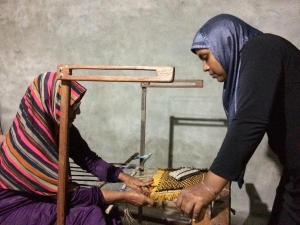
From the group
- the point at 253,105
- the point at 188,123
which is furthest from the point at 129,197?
the point at 188,123

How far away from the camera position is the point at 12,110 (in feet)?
10.0

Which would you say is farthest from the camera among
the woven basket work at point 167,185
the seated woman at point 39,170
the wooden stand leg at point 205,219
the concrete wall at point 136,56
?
the concrete wall at point 136,56

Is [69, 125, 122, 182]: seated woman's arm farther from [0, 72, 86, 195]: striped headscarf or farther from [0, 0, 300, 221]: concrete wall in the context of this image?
[0, 0, 300, 221]: concrete wall

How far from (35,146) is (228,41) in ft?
3.09

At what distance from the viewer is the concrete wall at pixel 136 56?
94.9 inches

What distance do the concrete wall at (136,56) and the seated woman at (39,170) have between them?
130 cm

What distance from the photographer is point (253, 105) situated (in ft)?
2.73

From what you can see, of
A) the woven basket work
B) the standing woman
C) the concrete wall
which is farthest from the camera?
the concrete wall

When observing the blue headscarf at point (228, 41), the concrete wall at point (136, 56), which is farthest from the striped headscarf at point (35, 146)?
the concrete wall at point (136, 56)

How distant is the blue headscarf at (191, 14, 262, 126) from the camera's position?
1068 mm

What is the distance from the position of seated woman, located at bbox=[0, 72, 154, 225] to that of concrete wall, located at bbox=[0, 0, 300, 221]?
1304 millimetres

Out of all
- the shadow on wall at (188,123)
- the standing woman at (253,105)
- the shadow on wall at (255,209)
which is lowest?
the shadow on wall at (255,209)

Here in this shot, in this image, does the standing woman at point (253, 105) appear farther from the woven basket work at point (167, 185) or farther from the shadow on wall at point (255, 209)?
the shadow on wall at point (255, 209)

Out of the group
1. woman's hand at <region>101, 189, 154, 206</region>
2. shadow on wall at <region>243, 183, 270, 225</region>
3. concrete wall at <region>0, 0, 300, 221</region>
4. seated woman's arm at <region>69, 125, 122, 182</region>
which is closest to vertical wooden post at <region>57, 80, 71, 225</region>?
woman's hand at <region>101, 189, 154, 206</region>
